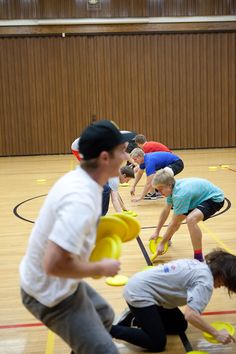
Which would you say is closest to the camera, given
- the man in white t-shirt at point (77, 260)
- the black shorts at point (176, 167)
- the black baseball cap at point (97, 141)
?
the man in white t-shirt at point (77, 260)

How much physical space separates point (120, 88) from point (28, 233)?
32.9 ft

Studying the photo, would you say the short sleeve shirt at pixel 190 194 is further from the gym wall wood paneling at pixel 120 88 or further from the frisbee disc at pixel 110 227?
the gym wall wood paneling at pixel 120 88

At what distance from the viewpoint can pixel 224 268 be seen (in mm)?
2682

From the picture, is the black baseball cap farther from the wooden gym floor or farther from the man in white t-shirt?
the wooden gym floor

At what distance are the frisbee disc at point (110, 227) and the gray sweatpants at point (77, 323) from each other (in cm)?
28

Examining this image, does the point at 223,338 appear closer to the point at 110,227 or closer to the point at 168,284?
the point at 168,284

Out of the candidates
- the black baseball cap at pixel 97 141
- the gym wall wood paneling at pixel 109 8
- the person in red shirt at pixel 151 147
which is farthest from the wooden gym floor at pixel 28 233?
the gym wall wood paneling at pixel 109 8

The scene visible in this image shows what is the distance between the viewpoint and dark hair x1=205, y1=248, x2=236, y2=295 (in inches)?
105

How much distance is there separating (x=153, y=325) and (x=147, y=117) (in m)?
12.8

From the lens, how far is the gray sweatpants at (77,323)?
176cm

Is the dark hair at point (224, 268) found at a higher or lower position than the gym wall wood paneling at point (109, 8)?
lower

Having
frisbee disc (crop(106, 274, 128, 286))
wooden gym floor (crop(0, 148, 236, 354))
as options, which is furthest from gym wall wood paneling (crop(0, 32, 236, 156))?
frisbee disc (crop(106, 274, 128, 286))

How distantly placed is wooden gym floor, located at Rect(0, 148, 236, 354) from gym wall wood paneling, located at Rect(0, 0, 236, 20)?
5.26 m

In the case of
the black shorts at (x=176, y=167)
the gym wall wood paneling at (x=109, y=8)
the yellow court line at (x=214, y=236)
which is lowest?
the yellow court line at (x=214, y=236)
